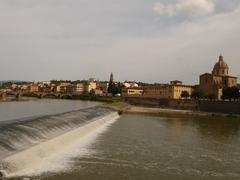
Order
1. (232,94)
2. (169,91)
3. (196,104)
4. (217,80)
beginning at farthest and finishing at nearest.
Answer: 1. (169,91)
2. (217,80)
3. (196,104)
4. (232,94)

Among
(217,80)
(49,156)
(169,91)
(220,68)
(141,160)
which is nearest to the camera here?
(49,156)

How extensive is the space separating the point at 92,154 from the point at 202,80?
85460mm

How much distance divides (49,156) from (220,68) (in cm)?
9350

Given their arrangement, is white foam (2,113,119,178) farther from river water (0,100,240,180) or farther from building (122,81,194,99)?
building (122,81,194,99)

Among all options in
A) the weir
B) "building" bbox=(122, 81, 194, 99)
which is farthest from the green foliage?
the weir

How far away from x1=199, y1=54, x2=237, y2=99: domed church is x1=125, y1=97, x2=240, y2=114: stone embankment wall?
13.5m

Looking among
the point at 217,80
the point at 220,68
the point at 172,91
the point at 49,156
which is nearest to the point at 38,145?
the point at 49,156

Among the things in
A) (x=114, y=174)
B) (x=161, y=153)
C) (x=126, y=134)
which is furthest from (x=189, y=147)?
(x=114, y=174)

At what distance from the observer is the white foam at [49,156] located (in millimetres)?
13878

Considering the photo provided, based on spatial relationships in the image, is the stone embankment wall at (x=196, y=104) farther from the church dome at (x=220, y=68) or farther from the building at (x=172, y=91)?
the church dome at (x=220, y=68)

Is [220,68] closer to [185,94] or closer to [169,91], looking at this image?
[185,94]

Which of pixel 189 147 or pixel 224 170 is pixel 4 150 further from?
pixel 189 147

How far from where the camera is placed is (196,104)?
77812 mm

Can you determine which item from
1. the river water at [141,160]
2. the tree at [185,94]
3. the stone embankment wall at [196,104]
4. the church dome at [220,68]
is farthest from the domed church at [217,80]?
the river water at [141,160]
